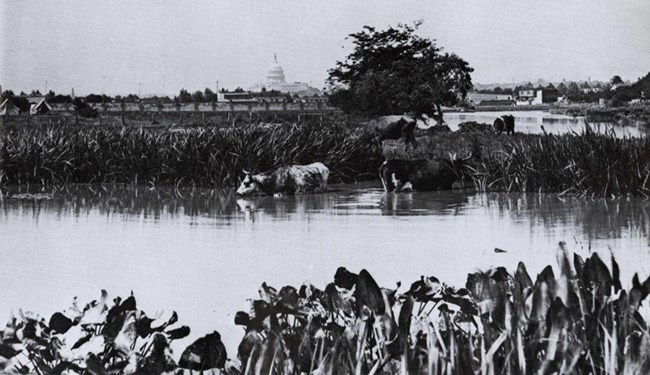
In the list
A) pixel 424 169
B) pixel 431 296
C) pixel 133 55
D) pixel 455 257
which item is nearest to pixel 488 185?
pixel 424 169

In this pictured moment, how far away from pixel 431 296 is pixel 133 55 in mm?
2241

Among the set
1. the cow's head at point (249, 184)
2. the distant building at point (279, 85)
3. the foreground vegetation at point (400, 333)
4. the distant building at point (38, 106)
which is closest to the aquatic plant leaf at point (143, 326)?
the foreground vegetation at point (400, 333)

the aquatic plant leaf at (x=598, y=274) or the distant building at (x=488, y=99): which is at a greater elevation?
the distant building at (x=488, y=99)

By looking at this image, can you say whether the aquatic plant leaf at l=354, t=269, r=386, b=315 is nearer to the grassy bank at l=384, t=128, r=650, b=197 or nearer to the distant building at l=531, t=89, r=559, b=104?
the distant building at l=531, t=89, r=559, b=104

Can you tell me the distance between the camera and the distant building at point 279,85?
4.60 metres

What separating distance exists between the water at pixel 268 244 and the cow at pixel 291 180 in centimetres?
19

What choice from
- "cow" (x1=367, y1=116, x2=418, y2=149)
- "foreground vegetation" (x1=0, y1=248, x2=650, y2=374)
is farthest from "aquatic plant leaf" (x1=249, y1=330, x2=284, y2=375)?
"cow" (x1=367, y1=116, x2=418, y2=149)

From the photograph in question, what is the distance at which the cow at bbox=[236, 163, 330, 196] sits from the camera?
271 inches

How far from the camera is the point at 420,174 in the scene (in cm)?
729

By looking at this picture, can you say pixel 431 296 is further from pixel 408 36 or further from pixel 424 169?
pixel 424 169

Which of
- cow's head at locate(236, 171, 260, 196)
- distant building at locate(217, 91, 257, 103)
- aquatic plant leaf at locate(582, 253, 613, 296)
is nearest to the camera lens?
aquatic plant leaf at locate(582, 253, 613, 296)

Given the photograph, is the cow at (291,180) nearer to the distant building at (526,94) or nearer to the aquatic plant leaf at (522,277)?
the distant building at (526,94)

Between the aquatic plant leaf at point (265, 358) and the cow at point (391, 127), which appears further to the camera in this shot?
the cow at point (391, 127)

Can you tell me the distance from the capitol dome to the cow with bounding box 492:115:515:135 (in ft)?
4.21
